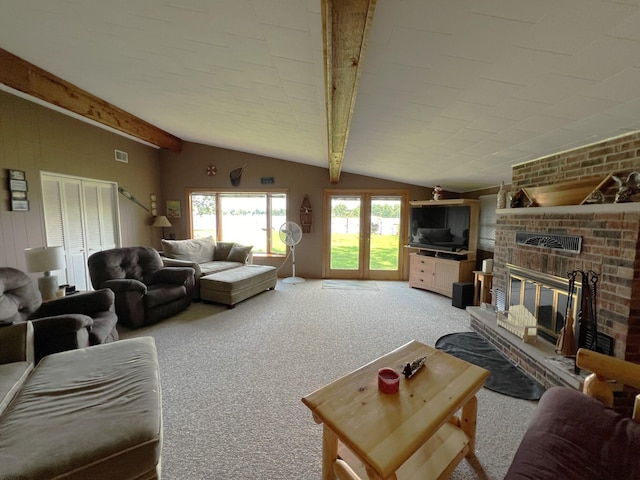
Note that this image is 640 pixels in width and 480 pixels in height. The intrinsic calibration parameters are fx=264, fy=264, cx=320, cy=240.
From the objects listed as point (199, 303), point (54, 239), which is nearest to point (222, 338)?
point (199, 303)

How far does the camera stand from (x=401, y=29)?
4.21ft

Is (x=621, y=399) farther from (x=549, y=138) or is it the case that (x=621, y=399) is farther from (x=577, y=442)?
(x=549, y=138)

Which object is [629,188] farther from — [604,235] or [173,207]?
[173,207]

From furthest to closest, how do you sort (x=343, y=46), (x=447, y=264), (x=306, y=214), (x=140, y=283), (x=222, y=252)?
(x=306, y=214), (x=222, y=252), (x=447, y=264), (x=140, y=283), (x=343, y=46)

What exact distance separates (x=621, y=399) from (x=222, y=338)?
125 inches

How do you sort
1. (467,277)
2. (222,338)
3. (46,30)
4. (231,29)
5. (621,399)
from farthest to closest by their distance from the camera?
1. (467,277)
2. (222,338)
3. (46,30)
4. (621,399)
5. (231,29)

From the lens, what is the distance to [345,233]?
17.9 feet

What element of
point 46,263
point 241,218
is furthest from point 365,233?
point 46,263

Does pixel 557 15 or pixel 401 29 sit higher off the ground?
pixel 401 29

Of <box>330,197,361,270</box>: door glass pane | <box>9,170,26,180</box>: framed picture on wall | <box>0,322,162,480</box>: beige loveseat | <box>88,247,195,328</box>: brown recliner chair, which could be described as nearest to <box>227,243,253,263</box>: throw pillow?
<box>88,247,195,328</box>: brown recliner chair

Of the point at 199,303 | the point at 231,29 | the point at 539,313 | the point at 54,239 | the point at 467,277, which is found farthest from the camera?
the point at 467,277

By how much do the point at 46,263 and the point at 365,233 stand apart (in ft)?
15.0

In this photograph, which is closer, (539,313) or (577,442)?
(577,442)

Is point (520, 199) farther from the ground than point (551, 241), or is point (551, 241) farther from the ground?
point (520, 199)
